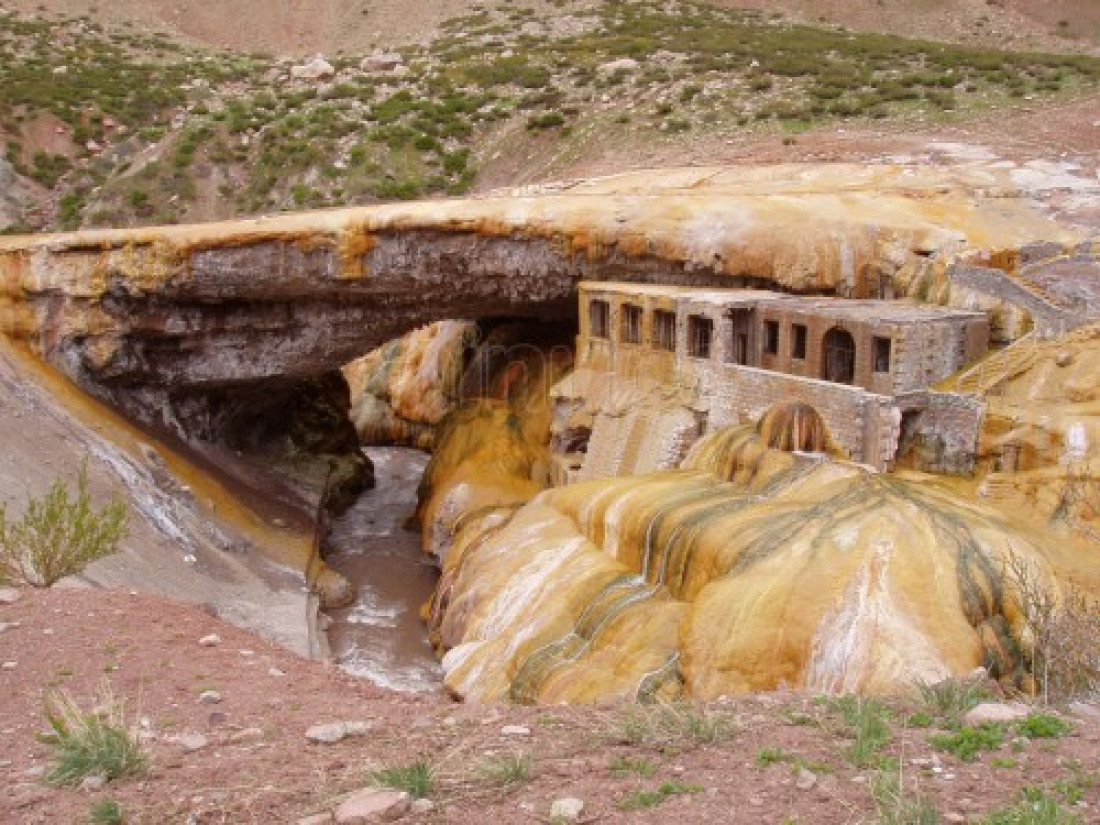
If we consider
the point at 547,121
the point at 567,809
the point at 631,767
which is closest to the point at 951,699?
the point at 631,767

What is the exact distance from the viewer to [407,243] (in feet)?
86.4

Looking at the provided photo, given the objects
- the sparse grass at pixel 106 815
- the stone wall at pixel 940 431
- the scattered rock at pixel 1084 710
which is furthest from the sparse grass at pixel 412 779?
the stone wall at pixel 940 431

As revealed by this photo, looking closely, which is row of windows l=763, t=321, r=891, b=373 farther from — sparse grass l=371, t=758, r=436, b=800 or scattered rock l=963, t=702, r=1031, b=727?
sparse grass l=371, t=758, r=436, b=800

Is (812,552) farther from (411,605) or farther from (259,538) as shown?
(259,538)

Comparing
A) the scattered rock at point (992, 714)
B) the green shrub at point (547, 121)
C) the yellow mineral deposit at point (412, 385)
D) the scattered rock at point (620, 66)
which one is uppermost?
→ the scattered rock at point (620, 66)

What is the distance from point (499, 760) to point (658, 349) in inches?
640

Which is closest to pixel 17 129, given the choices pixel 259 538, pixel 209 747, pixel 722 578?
pixel 259 538

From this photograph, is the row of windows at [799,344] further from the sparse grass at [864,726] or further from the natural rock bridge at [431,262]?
the sparse grass at [864,726]

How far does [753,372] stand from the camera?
2144 cm

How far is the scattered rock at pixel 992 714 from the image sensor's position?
8508 millimetres

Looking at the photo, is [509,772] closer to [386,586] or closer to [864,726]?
[864,726]

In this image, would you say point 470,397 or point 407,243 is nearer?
point 407,243

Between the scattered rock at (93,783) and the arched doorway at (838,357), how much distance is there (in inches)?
605

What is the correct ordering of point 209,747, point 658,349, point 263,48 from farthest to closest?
point 263,48
point 658,349
point 209,747
